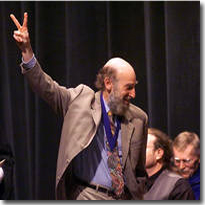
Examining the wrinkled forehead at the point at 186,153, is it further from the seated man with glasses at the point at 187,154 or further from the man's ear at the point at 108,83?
the man's ear at the point at 108,83

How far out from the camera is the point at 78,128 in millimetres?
2557

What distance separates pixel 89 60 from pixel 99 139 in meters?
0.91

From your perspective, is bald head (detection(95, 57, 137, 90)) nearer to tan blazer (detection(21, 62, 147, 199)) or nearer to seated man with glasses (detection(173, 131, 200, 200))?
tan blazer (detection(21, 62, 147, 199))

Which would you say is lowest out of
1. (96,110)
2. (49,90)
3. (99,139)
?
(99,139)

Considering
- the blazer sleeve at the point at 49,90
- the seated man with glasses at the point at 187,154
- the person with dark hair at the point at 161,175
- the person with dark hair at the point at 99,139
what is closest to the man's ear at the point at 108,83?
the person with dark hair at the point at 99,139

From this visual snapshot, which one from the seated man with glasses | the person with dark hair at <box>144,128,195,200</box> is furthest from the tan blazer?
the seated man with glasses

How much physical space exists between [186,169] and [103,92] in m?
0.93

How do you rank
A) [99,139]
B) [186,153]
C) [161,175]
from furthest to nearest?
[186,153], [161,175], [99,139]

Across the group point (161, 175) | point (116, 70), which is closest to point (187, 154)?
point (161, 175)

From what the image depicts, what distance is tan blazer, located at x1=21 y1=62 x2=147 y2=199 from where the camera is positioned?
2.49 meters

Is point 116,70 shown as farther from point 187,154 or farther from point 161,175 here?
point 187,154

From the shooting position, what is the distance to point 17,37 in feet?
7.84

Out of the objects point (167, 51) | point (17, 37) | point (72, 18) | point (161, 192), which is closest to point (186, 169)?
point (161, 192)

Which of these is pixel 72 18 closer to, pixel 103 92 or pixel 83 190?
pixel 103 92
